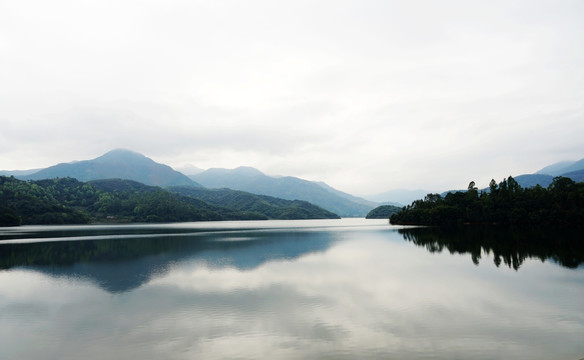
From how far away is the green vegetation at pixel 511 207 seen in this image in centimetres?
11491

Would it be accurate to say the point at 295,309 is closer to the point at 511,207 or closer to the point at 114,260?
the point at 114,260

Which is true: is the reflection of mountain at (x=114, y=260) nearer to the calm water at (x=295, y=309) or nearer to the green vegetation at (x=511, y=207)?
the calm water at (x=295, y=309)

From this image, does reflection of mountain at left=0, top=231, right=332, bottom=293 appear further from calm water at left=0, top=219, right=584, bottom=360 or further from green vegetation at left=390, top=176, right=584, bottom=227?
green vegetation at left=390, top=176, right=584, bottom=227

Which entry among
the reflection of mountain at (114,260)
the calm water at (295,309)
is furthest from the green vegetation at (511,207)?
the reflection of mountain at (114,260)

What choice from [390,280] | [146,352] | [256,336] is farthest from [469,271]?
[146,352]

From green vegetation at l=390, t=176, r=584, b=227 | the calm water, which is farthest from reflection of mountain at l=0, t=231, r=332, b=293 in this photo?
green vegetation at l=390, t=176, r=584, b=227

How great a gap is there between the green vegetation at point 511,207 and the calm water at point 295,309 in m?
87.8

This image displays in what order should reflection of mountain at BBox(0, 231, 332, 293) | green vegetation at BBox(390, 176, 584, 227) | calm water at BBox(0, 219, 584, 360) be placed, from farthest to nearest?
green vegetation at BBox(390, 176, 584, 227) → reflection of mountain at BBox(0, 231, 332, 293) → calm water at BBox(0, 219, 584, 360)

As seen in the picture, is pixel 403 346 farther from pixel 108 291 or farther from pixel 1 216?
pixel 1 216

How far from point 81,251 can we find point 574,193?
146426mm

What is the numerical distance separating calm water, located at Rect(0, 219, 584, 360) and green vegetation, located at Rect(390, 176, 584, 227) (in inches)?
3456

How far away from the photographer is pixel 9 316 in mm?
23984

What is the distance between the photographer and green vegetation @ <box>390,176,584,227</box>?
114913 millimetres

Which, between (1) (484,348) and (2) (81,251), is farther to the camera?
(2) (81,251)
